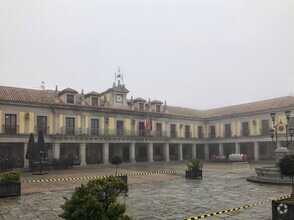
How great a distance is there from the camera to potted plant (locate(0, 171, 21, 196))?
11.6 meters

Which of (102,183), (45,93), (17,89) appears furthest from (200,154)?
(102,183)

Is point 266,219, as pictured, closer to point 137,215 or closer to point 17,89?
point 137,215

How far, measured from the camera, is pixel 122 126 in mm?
32938

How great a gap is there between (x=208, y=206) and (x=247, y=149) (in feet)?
106

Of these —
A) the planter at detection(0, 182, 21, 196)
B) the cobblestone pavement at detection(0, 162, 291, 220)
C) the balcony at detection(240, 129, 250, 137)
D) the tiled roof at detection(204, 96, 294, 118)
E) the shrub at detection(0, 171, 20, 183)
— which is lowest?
the cobblestone pavement at detection(0, 162, 291, 220)

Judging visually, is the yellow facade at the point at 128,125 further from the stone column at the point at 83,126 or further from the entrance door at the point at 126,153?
the stone column at the point at 83,126

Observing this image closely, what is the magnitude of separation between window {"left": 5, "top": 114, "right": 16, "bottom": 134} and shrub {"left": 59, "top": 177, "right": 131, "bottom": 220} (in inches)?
899

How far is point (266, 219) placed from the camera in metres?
7.68

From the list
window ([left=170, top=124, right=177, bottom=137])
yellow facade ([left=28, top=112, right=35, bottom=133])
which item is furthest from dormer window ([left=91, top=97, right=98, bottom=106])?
window ([left=170, top=124, right=177, bottom=137])

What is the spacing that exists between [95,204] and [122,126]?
28.4 metres

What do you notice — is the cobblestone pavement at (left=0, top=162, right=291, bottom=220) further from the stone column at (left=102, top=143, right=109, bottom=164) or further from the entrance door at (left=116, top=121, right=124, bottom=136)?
the entrance door at (left=116, top=121, right=124, bottom=136)

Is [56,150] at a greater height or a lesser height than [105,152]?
greater

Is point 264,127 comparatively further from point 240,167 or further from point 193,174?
point 193,174

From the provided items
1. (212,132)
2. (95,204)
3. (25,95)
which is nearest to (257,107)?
(212,132)
